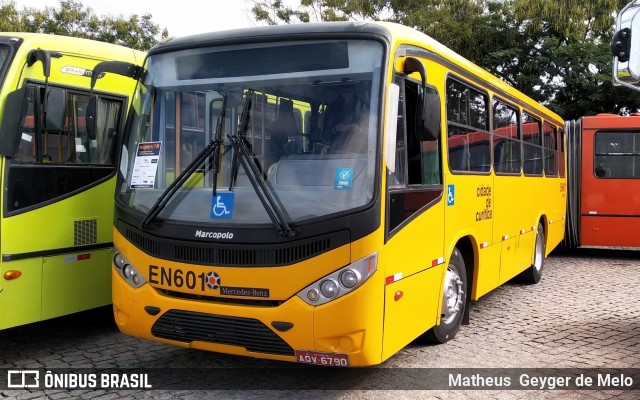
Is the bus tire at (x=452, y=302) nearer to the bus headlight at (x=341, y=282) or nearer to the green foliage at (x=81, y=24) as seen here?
the bus headlight at (x=341, y=282)

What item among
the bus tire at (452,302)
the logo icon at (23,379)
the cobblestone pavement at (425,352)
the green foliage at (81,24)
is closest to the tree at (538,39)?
the green foliage at (81,24)

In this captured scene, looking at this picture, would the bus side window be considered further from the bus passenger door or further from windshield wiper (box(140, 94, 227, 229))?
windshield wiper (box(140, 94, 227, 229))

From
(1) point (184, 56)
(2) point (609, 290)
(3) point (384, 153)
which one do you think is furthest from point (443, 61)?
(2) point (609, 290)

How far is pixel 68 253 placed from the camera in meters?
5.82

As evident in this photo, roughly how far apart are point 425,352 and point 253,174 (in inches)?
103

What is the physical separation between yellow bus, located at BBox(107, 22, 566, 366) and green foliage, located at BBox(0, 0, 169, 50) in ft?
74.2

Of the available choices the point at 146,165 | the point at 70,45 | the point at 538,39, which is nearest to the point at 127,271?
the point at 146,165

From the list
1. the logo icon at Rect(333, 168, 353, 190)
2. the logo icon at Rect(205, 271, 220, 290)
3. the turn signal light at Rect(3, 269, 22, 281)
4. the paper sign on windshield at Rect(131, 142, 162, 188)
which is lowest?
the turn signal light at Rect(3, 269, 22, 281)

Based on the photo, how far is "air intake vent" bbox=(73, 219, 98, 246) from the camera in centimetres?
592

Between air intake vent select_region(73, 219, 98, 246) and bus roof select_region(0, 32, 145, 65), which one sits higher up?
bus roof select_region(0, 32, 145, 65)

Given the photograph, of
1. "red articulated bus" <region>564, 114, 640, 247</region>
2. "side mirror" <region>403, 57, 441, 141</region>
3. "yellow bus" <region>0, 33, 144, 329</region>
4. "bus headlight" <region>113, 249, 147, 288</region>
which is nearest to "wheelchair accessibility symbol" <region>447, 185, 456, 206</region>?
"side mirror" <region>403, 57, 441, 141</region>

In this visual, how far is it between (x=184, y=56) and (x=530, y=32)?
20.1m

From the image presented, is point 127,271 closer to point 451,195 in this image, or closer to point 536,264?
point 451,195

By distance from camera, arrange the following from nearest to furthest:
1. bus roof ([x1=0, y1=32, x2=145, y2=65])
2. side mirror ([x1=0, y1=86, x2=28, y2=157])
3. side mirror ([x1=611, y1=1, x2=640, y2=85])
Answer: side mirror ([x1=611, y1=1, x2=640, y2=85]) < side mirror ([x1=0, y1=86, x2=28, y2=157]) < bus roof ([x1=0, y1=32, x2=145, y2=65])
